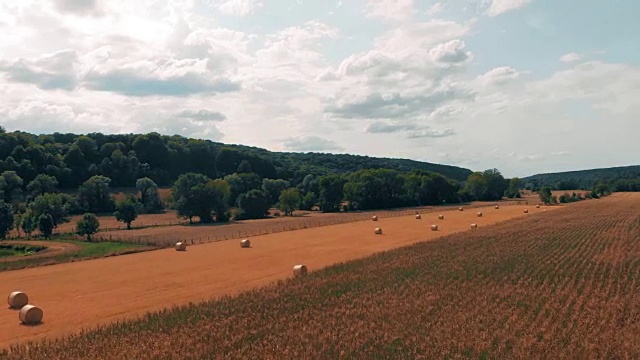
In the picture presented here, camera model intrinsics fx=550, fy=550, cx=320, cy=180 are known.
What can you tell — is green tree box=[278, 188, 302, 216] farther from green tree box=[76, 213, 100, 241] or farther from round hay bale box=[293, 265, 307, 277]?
round hay bale box=[293, 265, 307, 277]

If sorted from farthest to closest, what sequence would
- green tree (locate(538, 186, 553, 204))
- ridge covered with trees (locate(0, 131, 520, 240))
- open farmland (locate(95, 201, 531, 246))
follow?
green tree (locate(538, 186, 553, 204)) < ridge covered with trees (locate(0, 131, 520, 240)) < open farmland (locate(95, 201, 531, 246))

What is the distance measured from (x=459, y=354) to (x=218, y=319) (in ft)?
25.0

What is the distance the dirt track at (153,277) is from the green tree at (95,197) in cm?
6221

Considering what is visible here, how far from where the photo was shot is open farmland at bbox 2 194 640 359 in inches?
514

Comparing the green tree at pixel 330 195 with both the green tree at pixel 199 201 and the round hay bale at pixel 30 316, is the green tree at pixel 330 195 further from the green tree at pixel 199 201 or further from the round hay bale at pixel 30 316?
the round hay bale at pixel 30 316

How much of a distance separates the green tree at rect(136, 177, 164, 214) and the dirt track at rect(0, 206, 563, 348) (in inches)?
2616

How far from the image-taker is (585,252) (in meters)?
30.8

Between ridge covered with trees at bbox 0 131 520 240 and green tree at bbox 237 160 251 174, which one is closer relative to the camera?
ridge covered with trees at bbox 0 131 520 240

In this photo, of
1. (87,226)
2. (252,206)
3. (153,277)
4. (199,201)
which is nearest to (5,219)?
(87,226)

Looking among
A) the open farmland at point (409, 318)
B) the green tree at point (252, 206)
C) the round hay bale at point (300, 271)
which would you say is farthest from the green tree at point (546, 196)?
the round hay bale at point (300, 271)

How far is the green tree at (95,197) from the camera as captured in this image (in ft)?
329

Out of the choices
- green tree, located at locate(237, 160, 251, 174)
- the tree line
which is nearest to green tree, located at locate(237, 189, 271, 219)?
the tree line

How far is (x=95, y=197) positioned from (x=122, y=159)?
30718 mm

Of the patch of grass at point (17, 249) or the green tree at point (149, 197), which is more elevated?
the green tree at point (149, 197)
